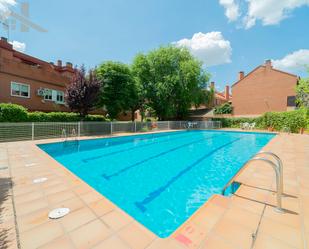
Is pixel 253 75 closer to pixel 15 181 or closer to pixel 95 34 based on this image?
pixel 95 34

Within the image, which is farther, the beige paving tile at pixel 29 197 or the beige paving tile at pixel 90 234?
the beige paving tile at pixel 29 197

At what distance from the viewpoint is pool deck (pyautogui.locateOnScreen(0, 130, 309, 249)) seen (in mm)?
1928

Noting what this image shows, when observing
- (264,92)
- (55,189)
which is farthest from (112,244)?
(264,92)

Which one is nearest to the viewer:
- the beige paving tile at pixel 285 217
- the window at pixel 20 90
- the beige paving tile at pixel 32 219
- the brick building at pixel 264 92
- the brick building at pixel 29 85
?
the beige paving tile at pixel 32 219

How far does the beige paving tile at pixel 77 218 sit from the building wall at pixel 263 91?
29358mm

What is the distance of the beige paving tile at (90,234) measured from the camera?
1897mm

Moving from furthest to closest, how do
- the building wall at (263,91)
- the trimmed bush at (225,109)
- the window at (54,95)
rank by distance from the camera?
the trimmed bush at (225,109)
the building wall at (263,91)
the window at (54,95)

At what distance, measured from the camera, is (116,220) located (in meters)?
2.36

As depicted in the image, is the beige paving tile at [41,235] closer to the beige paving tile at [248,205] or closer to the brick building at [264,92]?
the beige paving tile at [248,205]

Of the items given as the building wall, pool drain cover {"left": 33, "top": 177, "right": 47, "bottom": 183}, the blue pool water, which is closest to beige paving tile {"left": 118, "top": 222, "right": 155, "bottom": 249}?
the blue pool water

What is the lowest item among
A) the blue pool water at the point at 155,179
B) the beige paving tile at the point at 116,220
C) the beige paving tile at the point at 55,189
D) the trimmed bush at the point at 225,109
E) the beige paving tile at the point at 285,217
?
the blue pool water at the point at 155,179

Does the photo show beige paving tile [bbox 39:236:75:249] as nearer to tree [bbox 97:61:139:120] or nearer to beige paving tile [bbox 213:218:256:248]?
beige paving tile [bbox 213:218:256:248]

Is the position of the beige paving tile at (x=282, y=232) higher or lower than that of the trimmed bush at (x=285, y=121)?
lower

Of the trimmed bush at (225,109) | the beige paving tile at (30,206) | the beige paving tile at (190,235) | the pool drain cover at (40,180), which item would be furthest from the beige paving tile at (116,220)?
the trimmed bush at (225,109)
